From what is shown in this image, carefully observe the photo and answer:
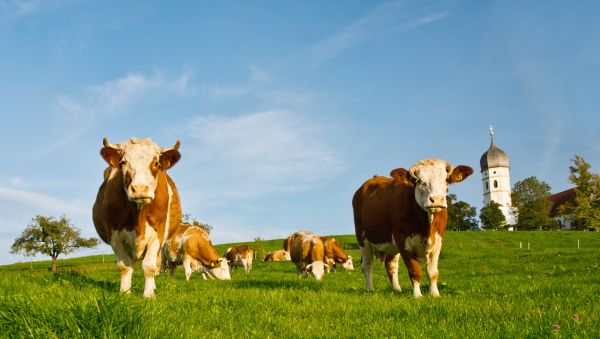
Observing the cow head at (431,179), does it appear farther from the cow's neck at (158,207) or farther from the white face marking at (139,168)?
the white face marking at (139,168)

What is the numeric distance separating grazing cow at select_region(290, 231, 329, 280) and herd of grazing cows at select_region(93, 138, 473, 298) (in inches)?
311

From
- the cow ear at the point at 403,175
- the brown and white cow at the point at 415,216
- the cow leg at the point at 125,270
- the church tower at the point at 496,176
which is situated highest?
the church tower at the point at 496,176

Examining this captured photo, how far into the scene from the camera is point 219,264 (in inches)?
794

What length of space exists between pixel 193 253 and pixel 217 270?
1.29m

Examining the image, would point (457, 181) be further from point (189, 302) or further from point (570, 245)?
point (570, 245)

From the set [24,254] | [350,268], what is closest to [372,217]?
[350,268]

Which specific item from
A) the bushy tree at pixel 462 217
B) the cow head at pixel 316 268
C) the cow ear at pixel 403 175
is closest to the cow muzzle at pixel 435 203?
the cow ear at pixel 403 175

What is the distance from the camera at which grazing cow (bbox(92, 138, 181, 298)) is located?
26.5ft

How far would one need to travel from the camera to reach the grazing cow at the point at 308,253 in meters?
20.3

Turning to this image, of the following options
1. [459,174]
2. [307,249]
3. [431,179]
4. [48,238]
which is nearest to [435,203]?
[431,179]

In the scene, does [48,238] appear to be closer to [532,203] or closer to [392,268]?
[392,268]

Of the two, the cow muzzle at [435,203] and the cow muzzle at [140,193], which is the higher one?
the cow muzzle at [140,193]

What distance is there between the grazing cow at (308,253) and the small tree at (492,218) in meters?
99.9

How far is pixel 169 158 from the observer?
27.9 ft
